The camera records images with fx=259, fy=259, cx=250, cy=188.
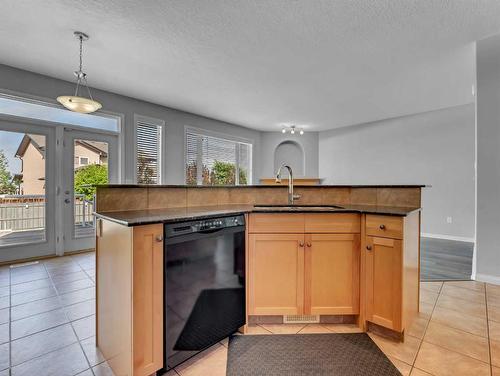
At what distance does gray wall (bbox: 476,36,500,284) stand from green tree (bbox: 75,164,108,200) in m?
5.36

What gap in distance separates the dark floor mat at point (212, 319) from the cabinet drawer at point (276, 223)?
0.47m

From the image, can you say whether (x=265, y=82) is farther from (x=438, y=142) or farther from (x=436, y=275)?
(x=438, y=142)

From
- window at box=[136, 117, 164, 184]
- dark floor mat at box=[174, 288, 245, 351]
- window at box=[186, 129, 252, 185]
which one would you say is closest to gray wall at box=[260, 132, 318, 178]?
window at box=[186, 129, 252, 185]

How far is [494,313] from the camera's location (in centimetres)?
222

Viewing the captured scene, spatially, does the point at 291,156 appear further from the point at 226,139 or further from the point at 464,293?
the point at 464,293

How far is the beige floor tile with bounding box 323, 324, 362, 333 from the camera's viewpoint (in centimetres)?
196

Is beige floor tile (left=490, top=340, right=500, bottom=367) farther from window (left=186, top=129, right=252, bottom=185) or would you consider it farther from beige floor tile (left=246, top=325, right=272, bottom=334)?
window (left=186, top=129, right=252, bottom=185)

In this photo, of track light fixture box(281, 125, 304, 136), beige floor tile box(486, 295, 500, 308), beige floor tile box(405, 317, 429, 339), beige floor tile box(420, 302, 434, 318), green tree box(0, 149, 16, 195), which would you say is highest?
track light fixture box(281, 125, 304, 136)

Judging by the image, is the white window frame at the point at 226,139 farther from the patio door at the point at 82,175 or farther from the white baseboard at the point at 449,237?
the white baseboard at the point at 449,237

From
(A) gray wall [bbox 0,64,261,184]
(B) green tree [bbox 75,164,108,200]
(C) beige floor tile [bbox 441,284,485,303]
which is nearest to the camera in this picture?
(C) beige floor tile [bbox 441,284,485,303]

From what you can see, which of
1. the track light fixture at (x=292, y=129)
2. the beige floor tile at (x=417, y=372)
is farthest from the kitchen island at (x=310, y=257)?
the track light fixture at (x=292, y=129)

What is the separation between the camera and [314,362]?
63.2 inches

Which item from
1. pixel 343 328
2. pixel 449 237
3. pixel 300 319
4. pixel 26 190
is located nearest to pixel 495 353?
pixel 343 328

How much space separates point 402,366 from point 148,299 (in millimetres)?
1548
